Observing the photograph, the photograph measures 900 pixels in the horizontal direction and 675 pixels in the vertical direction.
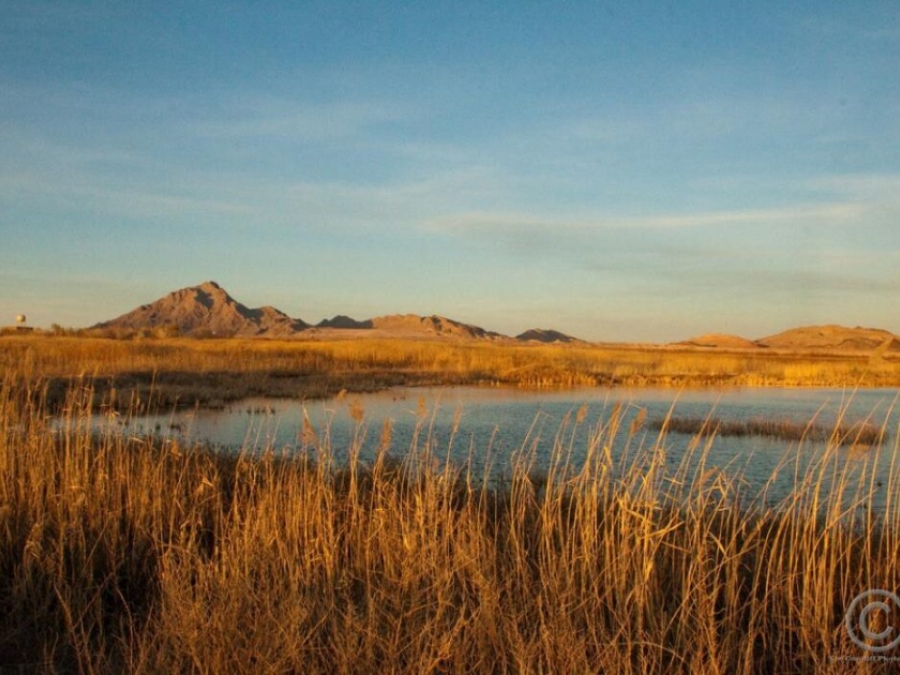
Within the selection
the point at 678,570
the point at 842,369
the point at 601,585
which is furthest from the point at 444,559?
the point at 842,369

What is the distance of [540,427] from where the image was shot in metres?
13.0

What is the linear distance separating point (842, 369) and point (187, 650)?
38.3m

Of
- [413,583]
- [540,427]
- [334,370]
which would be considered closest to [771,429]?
[540,427]

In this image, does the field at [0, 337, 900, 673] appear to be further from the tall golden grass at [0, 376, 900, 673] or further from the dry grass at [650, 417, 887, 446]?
the dry grass at [650, 417, 887, 446]

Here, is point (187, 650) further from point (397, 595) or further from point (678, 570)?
point (678, 570)

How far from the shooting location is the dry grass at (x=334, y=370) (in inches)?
881

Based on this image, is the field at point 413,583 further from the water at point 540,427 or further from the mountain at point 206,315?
the mountain at point 206,315

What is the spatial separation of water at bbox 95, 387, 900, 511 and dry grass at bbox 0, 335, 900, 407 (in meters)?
→ 2.01

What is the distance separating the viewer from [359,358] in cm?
3459

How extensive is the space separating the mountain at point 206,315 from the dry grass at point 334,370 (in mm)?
108304

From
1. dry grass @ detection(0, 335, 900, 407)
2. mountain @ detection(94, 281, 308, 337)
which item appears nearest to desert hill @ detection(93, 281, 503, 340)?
mountain @ detection(94, 281, 308, 337)

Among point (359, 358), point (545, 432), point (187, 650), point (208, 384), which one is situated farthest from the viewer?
point (359, 358)

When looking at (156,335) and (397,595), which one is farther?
(156,335)

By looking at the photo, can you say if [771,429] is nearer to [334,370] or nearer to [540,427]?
[540,427]
